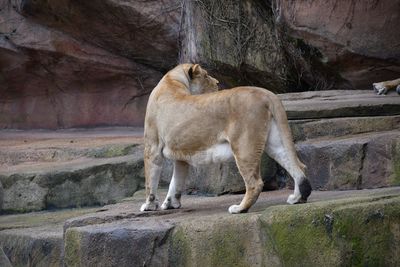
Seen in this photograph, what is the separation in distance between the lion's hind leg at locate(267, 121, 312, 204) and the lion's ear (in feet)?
4.31

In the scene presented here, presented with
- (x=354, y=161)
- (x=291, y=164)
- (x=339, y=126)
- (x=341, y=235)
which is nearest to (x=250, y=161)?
(x=291, y=164)

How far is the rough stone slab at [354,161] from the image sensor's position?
6.89 metres

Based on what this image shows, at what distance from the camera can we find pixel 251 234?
221 inches

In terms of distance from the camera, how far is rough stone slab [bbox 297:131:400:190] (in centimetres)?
689

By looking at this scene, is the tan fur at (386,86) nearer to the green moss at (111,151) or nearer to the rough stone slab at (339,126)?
the rough stone slab at (339,126)

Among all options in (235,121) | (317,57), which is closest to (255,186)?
(235,121)

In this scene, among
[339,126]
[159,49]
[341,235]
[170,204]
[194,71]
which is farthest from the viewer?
[159,49]

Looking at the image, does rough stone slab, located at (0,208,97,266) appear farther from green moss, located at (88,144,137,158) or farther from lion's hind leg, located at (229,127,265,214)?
lion's hind leg, located at (229,127,265,214)

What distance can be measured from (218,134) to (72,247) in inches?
51.3

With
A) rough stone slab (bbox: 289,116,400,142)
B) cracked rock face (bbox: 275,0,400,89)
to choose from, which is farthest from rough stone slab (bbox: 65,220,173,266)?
cracked rock face (bbox: 275,0,400,89)

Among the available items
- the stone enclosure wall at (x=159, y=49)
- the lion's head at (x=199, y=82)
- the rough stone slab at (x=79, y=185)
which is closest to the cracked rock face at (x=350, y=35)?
the stone enclosure wall at (x=159, y=49)

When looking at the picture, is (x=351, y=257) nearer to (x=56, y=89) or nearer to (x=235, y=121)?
(x=235, y=121)

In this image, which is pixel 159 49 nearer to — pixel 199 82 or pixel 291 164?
pixel 199 82

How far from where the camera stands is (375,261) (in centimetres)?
536
